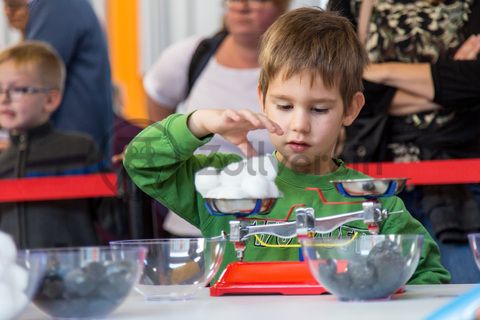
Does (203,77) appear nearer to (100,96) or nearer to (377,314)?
(100,96)

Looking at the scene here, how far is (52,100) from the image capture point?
124 inches

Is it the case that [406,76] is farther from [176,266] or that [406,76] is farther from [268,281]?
[176,266]

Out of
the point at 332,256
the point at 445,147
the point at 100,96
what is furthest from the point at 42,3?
the point at 332,256

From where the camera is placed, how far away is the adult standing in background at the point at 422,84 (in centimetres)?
246

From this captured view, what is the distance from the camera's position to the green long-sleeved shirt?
1.68 meters

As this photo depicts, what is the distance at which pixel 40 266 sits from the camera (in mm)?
1089

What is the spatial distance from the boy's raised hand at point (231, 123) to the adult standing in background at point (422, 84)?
0.79 meters

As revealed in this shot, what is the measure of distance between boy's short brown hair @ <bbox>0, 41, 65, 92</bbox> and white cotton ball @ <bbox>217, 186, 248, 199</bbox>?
182cm

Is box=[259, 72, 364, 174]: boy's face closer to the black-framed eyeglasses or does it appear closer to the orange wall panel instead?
the black-framed eyeglasses

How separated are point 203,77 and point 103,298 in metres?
1.82

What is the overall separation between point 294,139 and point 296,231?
0.30 meters

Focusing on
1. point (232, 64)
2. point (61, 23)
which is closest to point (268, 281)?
point (232, 64)

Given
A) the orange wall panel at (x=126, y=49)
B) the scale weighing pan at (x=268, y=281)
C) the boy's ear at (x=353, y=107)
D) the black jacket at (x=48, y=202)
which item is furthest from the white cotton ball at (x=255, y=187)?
the orange wall panel at (x=126, y=49)

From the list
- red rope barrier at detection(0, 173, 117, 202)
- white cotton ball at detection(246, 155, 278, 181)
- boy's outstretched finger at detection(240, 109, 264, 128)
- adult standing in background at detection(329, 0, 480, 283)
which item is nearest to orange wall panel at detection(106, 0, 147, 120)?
red rope barrier at detection(0, 173, 117, 202)
